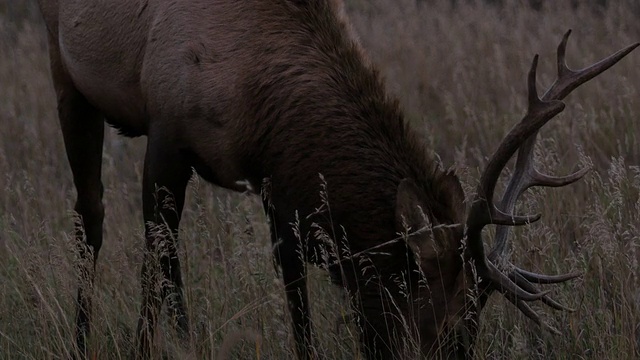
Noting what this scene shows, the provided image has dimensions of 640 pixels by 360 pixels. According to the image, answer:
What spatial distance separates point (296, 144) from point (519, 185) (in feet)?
2.50

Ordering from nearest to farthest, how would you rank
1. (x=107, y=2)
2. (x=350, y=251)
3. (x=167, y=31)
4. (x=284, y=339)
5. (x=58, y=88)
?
(x=350, y=251)
(x=284, y=339)
(x=167, y=31)
(x=107, y=2)
(x=58, y=88)

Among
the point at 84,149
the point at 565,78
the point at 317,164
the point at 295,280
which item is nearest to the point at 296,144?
the point at 317,164

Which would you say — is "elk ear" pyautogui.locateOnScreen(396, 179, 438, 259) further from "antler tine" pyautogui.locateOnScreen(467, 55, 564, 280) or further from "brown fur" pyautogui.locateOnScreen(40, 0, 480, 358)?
"antler tine" pyautogui.locateOnScreen(467, 55, 564, 280)

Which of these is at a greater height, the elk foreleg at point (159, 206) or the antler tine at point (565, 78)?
the antler tine at point (565, 78)

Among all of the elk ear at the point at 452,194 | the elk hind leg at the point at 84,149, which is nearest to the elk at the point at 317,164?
the elk ear at the point at 452,194

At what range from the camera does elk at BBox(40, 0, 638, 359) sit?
3705 millimetres

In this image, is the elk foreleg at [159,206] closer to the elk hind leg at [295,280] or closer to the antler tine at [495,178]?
the elk hind leg at [295,280]

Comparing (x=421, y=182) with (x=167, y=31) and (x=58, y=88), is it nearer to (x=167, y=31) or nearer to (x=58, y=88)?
(x=167, y=31)

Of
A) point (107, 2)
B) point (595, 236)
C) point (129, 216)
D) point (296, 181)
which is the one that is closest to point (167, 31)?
point (107, 2)

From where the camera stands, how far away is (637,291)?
176 inches

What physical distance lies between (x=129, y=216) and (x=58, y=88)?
68.0 inches

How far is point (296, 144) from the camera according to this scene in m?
4.03

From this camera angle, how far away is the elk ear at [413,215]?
12.0ft

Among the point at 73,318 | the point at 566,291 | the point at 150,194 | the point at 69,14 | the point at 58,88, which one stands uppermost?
the point at 69,14
